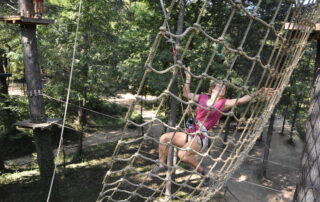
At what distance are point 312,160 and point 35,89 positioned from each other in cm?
373

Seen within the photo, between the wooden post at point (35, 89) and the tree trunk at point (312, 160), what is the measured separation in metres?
3.62

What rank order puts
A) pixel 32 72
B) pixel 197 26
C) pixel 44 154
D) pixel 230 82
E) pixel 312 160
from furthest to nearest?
pixel 44 154
pixel 32 72
pixel 230 82
pixel 312 160
pixel 197 26

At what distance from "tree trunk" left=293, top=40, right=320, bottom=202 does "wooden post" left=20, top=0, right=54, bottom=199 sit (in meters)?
3.62

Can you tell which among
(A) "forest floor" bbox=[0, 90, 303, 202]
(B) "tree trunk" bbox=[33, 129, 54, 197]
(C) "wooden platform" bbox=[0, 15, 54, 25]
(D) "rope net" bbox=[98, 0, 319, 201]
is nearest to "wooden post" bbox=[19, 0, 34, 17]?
(C) "wooden platform" bbox=[0, 15, 54, 25]

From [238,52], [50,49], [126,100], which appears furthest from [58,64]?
[126,100]

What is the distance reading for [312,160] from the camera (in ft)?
4.27

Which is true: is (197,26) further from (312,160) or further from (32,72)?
(32,72)

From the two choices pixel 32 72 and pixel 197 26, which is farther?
pixel 32 72

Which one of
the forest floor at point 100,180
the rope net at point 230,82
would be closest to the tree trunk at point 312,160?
the rope net at point 230,82

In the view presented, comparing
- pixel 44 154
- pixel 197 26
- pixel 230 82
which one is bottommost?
pixel 44 154

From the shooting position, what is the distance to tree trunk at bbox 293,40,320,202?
4.17 ft

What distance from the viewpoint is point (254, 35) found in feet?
22.8

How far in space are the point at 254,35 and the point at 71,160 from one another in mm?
7026

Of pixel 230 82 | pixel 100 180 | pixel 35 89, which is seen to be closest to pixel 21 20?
pixel 35 89
